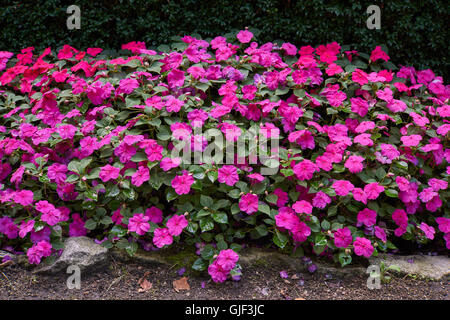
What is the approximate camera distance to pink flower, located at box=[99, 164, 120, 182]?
2.29 metres

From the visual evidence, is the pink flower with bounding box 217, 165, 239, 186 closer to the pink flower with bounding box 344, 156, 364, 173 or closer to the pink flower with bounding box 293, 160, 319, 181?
the pink flower with bounding box 293, 160, 319, 181

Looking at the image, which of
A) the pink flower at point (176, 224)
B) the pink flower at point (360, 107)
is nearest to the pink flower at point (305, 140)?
the pink flower at point (360, 107)

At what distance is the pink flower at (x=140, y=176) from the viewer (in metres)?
2.28

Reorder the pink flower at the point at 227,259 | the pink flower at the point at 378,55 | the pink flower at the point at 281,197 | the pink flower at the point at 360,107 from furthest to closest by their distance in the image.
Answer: the pink flower at the point at 378,55 → the pink flower at the point at 360,107 → the pink flower at the point at 281,197 → the pink flower at the point at 227,259

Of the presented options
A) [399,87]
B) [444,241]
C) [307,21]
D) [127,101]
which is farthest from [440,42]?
[127,101]

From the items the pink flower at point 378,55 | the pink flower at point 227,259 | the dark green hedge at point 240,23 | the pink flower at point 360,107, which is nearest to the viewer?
the pink flower at point 227,259

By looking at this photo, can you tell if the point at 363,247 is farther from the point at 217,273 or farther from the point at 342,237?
the point at 217,273

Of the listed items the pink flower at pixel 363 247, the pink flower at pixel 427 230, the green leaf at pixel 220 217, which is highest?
the green leaf at pixel 220 217

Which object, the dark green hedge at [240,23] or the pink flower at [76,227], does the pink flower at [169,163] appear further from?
the dark green hedge at [240,23]

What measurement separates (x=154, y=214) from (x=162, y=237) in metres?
0.19

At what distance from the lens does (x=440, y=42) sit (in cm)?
323

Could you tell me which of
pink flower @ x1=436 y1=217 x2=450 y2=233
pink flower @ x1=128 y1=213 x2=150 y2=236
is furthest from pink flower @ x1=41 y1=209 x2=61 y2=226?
pink flower @ x1=436 y1=217 x2=450 y2=233

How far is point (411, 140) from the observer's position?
2.47 meters

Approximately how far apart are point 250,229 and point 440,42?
7.04ft
